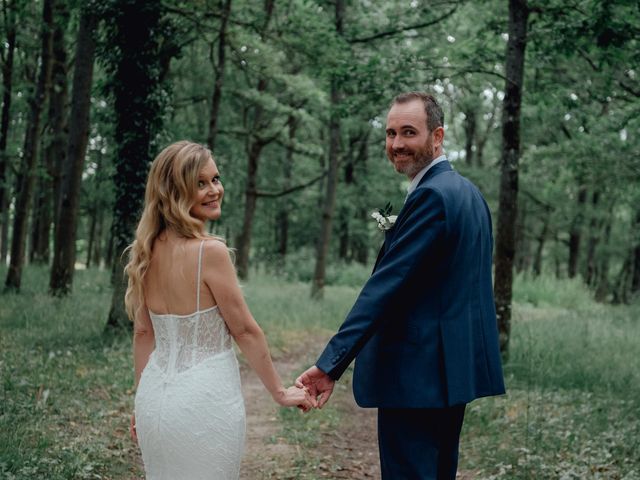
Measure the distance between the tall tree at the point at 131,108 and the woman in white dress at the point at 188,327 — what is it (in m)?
7.17

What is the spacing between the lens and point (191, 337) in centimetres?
321

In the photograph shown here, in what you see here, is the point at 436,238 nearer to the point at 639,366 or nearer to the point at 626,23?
the point at 626,23

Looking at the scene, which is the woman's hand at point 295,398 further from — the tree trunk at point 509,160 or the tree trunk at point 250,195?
the tree trunk at point 250,195

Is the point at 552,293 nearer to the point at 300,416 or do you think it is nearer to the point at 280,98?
the point at 280,98

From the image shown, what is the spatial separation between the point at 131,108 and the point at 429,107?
7684 millimetres

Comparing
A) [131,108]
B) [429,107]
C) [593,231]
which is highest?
[131,108]

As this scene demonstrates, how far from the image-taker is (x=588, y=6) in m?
8.34

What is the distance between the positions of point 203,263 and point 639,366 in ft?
26.5

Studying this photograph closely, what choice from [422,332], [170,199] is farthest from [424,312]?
[170,199]

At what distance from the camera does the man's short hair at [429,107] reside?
11.4 ft

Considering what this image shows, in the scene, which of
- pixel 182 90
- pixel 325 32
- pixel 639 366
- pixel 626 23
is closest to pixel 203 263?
pixel 626 23

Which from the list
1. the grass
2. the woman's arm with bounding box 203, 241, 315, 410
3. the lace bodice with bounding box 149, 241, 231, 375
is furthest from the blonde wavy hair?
the grass

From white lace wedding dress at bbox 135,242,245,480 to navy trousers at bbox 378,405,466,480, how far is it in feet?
2.37

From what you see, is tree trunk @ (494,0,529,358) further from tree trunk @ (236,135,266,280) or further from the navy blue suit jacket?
tree trunk @ (236,135,266,280)
